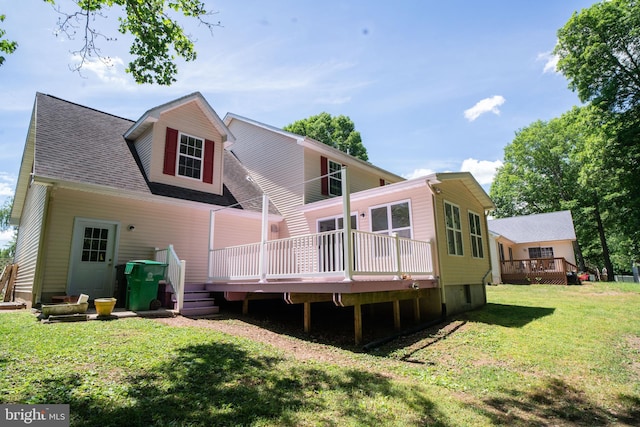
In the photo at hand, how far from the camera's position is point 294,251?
7391 millimetres

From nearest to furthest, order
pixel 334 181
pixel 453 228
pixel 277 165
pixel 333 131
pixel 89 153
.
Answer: pixel 89 153, pixel 453 228, pixel 277 165, pixel 334 181, pixel 333 131

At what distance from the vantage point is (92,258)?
8.95m

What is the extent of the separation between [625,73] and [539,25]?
11.5m

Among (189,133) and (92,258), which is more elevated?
(189,133)

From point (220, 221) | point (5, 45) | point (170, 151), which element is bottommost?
point (220, 221)

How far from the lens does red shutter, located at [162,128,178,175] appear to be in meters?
11.0

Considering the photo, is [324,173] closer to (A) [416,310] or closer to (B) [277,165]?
(B) [277,165]

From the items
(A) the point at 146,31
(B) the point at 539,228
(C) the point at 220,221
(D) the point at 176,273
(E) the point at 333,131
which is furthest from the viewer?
(E) the point at 333,131

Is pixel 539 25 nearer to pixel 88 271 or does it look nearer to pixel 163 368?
pixel 163 368

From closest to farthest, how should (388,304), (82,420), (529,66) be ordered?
(82,420) → (388,304) → (529,66)

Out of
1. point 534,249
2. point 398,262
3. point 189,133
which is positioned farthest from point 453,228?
point 534,249

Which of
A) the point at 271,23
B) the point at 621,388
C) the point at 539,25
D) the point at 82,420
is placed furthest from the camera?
the point at 539,25

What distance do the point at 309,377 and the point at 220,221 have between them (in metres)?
8.00

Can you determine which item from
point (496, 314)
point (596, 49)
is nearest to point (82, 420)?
point (496, 314)
